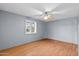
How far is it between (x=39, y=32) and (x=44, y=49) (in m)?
0.29

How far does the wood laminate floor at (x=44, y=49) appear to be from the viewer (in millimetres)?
1142

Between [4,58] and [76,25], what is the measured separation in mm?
1083

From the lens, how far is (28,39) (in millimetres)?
1327

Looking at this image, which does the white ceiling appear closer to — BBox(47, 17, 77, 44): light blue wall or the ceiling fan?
the ceiling fan

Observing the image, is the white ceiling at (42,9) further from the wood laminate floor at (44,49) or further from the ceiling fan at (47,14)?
the wood laminate floor at (44,49)

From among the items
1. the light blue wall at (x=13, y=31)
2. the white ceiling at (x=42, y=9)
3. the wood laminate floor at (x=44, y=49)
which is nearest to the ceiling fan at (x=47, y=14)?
the white ceiling at (x=42, y=9)

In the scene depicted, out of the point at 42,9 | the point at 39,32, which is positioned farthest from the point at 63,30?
the point at 42,9

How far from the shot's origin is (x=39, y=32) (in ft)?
4.35

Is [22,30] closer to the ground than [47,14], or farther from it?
closer to the ground

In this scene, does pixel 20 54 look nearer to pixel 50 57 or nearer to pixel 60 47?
pixel 50 57

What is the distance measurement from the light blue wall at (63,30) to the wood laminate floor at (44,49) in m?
0.09

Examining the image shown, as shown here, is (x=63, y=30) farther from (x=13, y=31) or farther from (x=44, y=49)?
(x=13, y=31)

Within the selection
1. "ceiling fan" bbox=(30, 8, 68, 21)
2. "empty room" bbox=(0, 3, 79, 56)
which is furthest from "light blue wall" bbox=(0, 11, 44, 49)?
"ceiling fan" bbox=(30, 8, 68, 21)

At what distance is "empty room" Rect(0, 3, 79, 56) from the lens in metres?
1.16
